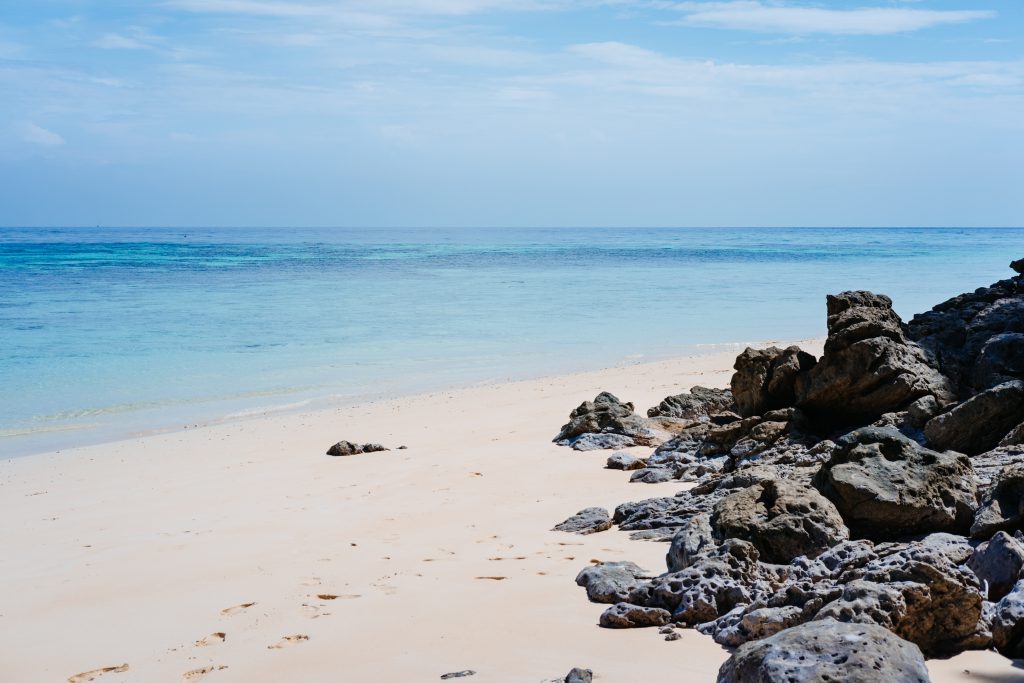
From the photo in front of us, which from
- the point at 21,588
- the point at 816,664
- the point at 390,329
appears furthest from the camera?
the point at 390,329

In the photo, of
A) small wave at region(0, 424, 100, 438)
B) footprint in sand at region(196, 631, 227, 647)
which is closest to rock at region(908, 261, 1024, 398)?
footprint in sand at region(196, 631, 227, 647)

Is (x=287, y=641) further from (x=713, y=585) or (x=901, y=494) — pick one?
(x=901, y=494)

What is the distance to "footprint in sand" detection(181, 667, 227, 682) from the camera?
388 cm

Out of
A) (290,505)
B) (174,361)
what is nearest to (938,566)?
(290,505)

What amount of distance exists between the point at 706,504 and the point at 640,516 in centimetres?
41

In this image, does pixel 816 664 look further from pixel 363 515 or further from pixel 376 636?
pixel 363 515

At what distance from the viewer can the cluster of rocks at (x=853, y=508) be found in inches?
134

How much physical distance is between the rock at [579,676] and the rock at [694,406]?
5883 millimetres

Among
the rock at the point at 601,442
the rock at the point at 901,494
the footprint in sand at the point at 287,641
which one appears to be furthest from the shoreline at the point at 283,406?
the rock at the point at 901,494

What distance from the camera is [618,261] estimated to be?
171ft

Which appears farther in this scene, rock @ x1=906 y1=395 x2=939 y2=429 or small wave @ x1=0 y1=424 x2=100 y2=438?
small wave @ x1=0 y1=424 x2=100 y2=438

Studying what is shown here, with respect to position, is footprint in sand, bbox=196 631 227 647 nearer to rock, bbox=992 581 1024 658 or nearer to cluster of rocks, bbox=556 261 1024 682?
cluster of rocks, bbox=556 261 1024 682

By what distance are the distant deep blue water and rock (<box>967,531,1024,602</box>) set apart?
930 cm

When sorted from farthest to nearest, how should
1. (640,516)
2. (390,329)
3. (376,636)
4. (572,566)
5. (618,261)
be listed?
(618,261), (390,329), (640,516), (572,566), (376,636)
